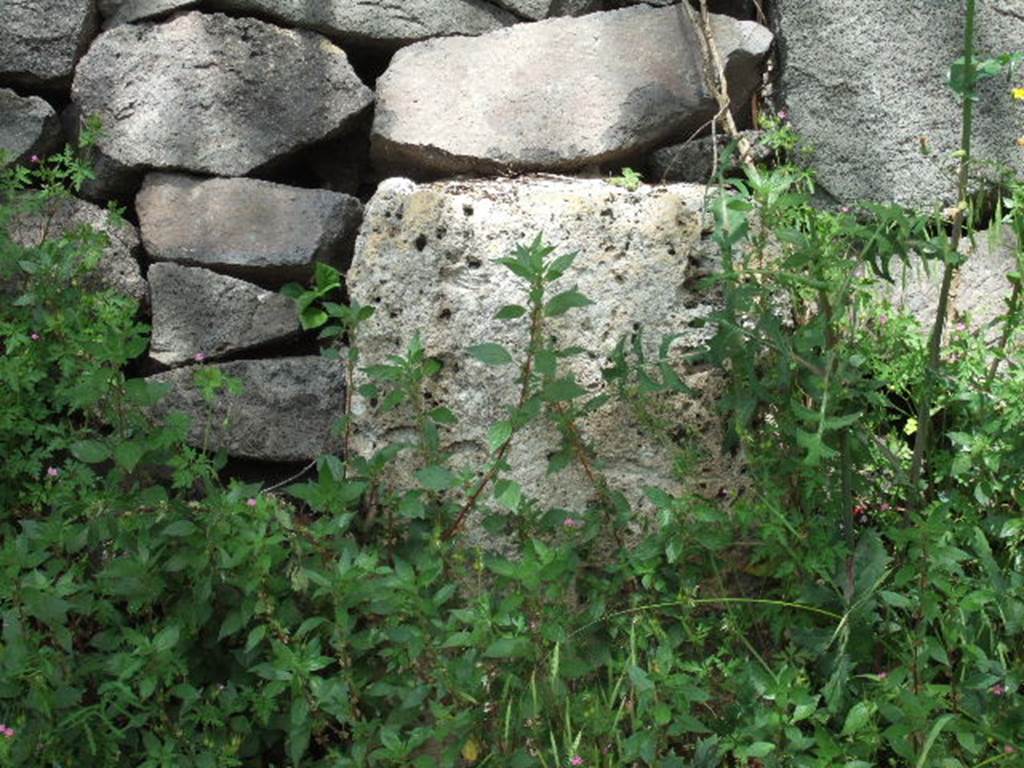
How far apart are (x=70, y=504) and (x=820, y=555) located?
1390mm

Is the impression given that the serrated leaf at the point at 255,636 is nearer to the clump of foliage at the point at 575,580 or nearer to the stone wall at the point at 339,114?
the clump of foliage at the point at 575,580

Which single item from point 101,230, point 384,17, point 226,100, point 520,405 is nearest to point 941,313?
point 520,405

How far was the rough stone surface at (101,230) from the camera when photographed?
3490mm

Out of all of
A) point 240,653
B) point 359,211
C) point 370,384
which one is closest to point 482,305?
point 370,384

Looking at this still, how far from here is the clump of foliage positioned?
2434mm

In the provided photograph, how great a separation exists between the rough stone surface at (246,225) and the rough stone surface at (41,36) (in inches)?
14.3

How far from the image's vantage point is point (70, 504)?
113 inches

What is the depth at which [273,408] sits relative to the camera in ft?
11.1

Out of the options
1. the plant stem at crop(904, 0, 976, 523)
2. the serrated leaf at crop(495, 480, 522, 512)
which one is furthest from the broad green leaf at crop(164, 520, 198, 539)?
the plant stem at crop(904, 0, 976, 523)

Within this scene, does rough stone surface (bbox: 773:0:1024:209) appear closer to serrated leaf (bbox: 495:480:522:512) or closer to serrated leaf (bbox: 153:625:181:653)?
serrated leaf (bbox: 495:480:522:512)

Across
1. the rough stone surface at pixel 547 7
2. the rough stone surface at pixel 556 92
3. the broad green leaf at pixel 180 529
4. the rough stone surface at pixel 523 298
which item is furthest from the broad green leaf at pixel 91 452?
the rough stone surface at pixel 547 7

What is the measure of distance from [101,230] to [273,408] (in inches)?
23.2

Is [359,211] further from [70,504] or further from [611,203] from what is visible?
[70,504]

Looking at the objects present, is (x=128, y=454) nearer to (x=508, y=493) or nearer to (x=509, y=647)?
(x=508, y=493)
